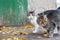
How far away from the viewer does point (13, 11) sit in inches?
353

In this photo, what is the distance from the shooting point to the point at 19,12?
354 inches

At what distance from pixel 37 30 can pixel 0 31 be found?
132 cm

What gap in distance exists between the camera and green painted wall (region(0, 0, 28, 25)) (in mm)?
8875

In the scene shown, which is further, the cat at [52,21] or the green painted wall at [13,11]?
the green painted wall at [13,11]

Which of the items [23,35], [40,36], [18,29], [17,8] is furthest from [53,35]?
[17,8]

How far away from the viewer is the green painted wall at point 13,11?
8875mm

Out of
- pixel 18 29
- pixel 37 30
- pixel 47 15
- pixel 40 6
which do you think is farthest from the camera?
pixel 40 6

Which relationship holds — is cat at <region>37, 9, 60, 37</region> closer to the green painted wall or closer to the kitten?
the kitten

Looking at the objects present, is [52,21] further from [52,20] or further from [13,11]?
[13,11]

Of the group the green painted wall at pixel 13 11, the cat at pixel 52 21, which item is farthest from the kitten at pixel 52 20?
the green painted wall at pixel 13 11

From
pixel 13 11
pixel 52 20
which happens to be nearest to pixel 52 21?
pixel 52 20

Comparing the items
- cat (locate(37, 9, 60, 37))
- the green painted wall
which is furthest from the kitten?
the green painted wall

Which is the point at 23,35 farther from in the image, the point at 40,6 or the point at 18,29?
the point at 40,6

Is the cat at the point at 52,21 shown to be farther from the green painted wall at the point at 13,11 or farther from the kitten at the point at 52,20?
the green painted wall at the point at 13,11
